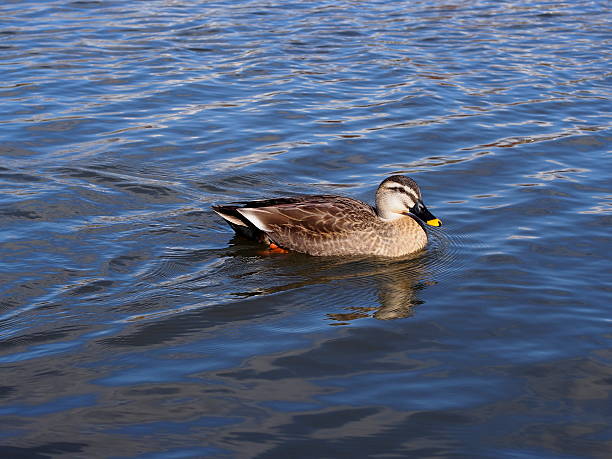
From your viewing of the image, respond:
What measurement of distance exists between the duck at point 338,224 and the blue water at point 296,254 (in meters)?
0.18

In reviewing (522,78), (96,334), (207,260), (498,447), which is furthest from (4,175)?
(522,78)

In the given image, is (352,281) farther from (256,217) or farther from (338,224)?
(256,217)

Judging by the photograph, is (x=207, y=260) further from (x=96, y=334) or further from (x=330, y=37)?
(x=330, y=37)

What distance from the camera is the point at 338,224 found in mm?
9109

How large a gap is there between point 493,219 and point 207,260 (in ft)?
9.94

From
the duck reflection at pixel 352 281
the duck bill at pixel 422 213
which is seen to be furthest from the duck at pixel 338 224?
the duck reflection at pixel 352 281

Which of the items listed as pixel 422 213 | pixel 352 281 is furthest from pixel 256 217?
pixel 422 213

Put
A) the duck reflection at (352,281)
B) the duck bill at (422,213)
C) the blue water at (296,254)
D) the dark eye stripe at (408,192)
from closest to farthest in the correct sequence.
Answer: the blue water at (296,254) → the duck reflection at (352,281) → the duck bill at (422,213) → the dark eye stripe at (408,192)

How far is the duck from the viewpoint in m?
9.11

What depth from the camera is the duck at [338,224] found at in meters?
9.11

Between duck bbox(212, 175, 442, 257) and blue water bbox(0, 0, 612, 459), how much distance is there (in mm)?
175

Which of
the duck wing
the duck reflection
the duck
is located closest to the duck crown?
the duck

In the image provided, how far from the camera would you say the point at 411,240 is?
30.3 feet

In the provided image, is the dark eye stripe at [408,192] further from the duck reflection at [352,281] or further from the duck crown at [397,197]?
the duck reflection at [352,281]
